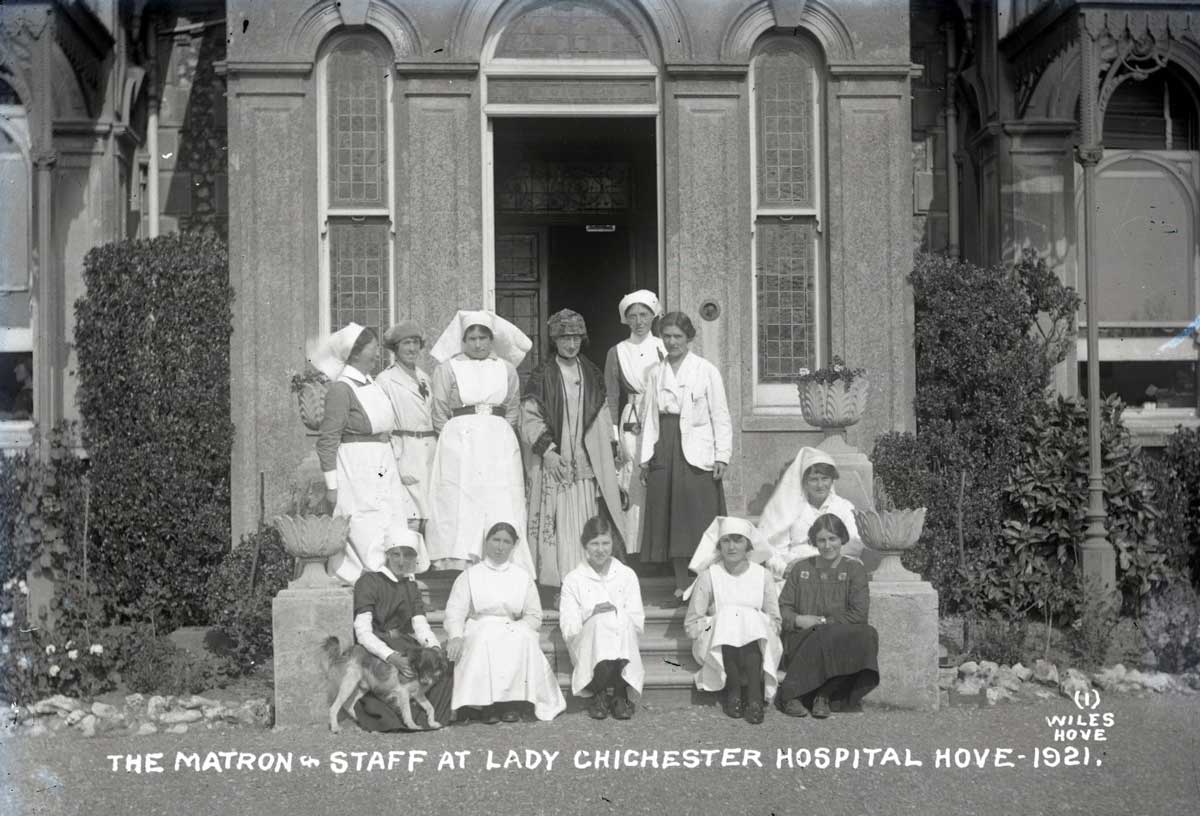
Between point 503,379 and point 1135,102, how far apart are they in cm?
658

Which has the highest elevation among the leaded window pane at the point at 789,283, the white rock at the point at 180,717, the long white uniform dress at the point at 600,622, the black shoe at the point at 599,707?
the leaded window pane at the point at 789,283

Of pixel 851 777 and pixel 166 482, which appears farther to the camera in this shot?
pixel 166 482

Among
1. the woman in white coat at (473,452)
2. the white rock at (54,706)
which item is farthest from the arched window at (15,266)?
the woman in white coat at (473,452)

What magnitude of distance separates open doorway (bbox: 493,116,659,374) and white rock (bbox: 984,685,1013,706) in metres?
5.88

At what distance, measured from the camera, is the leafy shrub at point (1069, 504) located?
9.89 m

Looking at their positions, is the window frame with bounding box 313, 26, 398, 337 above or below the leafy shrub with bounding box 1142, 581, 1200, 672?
above

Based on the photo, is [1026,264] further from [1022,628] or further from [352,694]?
[352,694]

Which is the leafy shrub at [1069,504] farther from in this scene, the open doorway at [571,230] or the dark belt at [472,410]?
the open doorway at [571,230]

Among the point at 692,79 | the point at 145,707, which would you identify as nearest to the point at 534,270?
the point at 692,79

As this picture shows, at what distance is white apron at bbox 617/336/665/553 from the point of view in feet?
28.1

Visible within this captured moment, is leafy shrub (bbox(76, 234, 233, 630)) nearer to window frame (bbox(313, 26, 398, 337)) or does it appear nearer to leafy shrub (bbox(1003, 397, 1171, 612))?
window frame (bbox(313, 26, 398, 337))

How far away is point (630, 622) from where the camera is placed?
7.35 metres

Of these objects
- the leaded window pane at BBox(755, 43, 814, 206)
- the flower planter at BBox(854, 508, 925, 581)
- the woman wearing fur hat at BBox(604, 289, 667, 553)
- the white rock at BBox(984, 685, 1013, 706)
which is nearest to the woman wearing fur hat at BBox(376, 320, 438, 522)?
the woman wearing fur hat at BBox(604, 289, 667, 553)

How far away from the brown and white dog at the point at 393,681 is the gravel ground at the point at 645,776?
144mm
